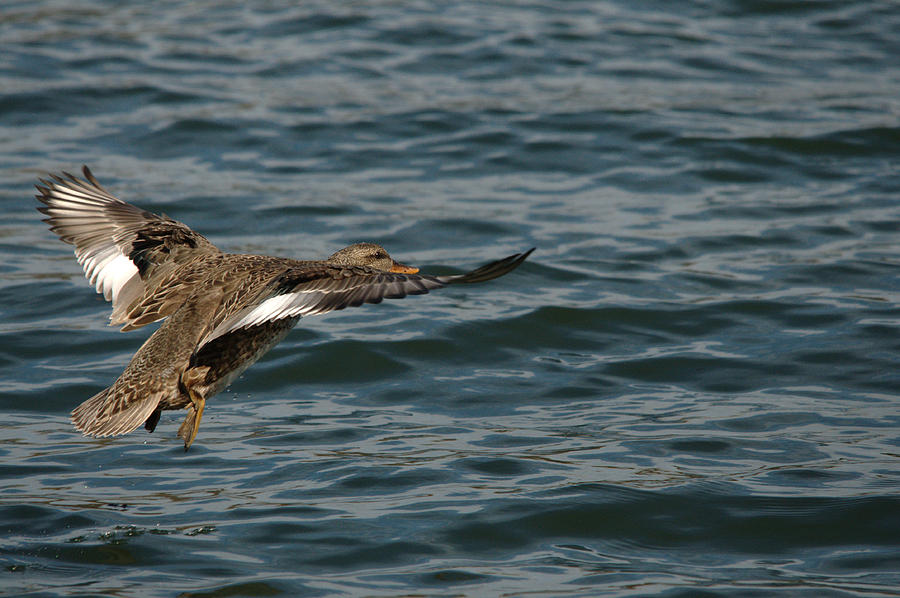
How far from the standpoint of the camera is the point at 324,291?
17.5 feet

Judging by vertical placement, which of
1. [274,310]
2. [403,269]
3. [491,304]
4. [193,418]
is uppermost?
[274,310]

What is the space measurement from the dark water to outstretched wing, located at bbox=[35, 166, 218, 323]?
3.32ft

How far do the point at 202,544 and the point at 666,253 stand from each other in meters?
5.60

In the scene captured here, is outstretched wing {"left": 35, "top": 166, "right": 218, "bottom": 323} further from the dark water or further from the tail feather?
the dark water

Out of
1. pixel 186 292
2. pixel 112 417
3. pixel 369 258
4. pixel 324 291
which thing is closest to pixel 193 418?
pixel 112 417

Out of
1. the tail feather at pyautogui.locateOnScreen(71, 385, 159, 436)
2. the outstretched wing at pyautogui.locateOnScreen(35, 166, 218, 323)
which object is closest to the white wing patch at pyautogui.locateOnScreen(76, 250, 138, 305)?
the outstretched wing at pyautogui.locateOnScreen(35, 166, 218, 323)

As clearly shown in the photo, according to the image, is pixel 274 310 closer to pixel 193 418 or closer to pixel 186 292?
pixel 193 418

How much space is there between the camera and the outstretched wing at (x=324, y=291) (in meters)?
5.10

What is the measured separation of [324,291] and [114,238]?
199 centimetres

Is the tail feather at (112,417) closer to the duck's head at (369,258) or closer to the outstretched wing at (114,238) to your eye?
the outstretched wing at (114,238)

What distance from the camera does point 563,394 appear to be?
24.8 ft

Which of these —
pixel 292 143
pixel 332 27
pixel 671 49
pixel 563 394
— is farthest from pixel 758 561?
pixel 332 27

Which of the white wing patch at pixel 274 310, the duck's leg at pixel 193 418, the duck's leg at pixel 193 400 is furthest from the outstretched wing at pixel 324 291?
the duck's leg at pixel 193 418

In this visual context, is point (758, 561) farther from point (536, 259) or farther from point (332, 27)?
point (332, 27)
